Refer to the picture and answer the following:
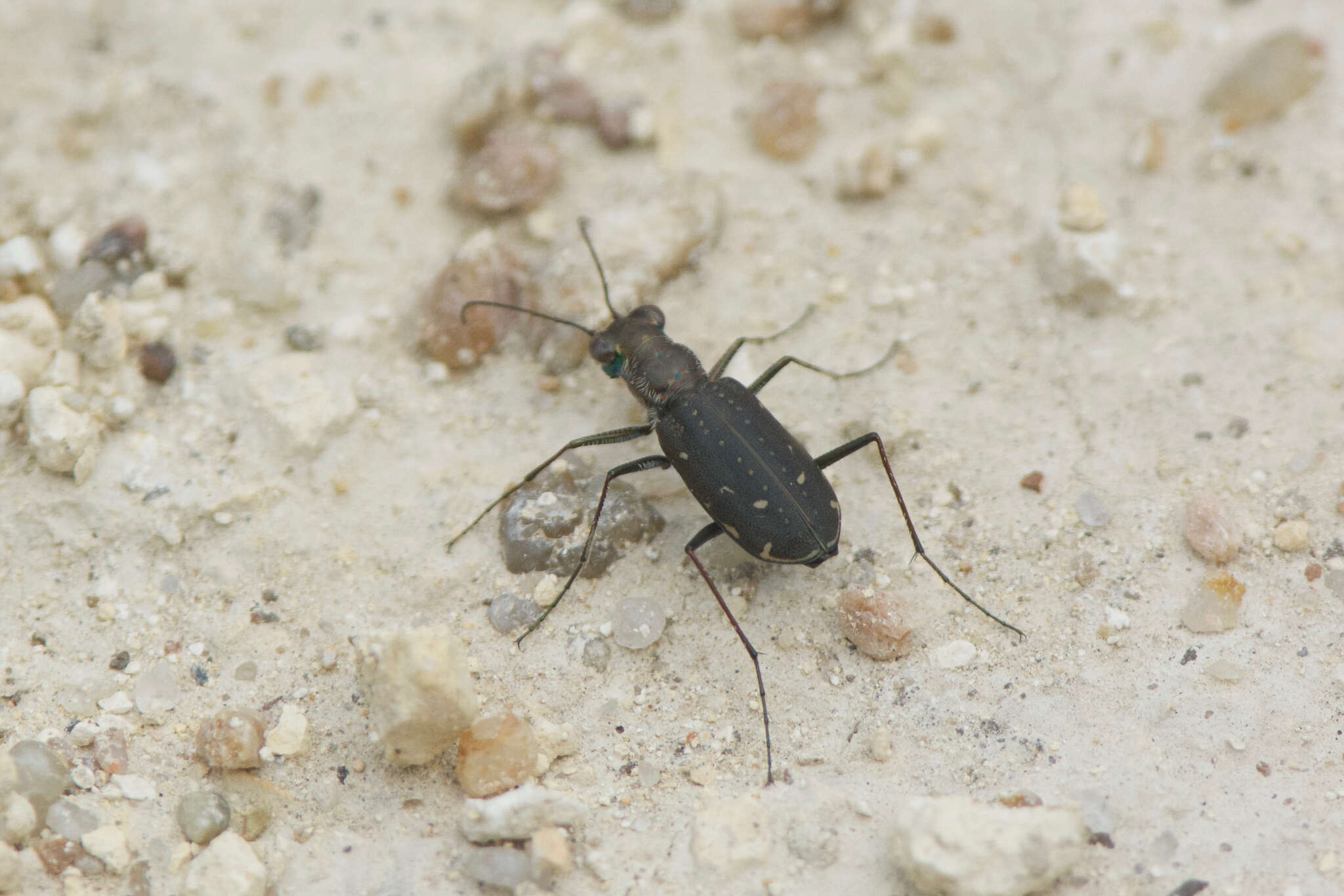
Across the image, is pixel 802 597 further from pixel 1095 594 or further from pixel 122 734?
pixel 122 734

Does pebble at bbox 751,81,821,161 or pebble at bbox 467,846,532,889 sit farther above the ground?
pebble at bbox 751,81,821,161

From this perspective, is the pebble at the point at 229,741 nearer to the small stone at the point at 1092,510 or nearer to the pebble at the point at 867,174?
the small stone at the point at 1092,510

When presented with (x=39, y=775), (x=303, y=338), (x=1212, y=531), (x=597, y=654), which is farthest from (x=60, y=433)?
(x=1212, y=531)

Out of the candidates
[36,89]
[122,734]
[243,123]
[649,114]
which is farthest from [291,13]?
[122,734]

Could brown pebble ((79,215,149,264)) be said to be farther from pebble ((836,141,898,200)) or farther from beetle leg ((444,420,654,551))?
pebble ((836,141,898,200))

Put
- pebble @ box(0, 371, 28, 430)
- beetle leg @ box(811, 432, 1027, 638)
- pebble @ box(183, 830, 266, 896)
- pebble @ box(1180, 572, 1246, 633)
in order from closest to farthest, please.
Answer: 1. pebble @ box(183, 830, 266, 896)
2. pebble @ box(1180, 572, 1246, 633)
3. beetle leg @ box(811, 432, 1027, 638)
4. pebble @ box(0, 371, 28, 430)

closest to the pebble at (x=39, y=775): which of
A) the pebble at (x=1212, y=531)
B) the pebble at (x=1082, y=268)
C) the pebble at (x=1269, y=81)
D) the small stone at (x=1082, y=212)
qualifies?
the pebble at (x=1212, y=531)

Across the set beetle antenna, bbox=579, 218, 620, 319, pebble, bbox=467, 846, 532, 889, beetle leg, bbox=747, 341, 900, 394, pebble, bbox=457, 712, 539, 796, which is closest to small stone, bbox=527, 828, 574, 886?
pebble, bbox=467, 846, 532, 889

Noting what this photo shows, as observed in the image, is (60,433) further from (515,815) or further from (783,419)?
(783,419)
